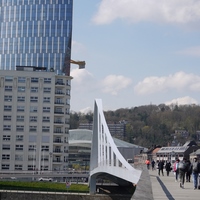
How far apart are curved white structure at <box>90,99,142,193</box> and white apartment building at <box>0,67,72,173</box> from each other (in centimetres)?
1920

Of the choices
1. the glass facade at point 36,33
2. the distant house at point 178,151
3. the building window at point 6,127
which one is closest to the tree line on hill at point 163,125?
the distant house at point 178,151

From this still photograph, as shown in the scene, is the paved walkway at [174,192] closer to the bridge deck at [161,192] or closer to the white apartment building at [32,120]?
the bridge deck at [161,192]

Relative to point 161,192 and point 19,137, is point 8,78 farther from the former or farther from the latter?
point 161,192

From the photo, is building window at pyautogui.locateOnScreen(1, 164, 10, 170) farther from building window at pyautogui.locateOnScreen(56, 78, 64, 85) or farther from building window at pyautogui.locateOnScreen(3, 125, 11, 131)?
building window at pyautogui.locateOnScreen(56, 78, 64, 85)

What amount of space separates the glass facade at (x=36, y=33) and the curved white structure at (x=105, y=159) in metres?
51.2

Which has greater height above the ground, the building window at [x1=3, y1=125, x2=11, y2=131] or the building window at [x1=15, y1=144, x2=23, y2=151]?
the building window at [x1=3, y1=125, x2=11, y2=131]

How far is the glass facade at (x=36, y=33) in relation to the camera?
109812mm

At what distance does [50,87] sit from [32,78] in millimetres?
2871

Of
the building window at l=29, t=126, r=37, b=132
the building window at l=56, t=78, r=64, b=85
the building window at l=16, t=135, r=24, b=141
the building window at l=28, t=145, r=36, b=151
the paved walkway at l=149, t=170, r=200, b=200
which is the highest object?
the building window at l=56, t=78, r=64, b=85

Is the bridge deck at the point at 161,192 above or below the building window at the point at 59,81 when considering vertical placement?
below

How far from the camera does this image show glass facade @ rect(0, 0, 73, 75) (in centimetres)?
10981

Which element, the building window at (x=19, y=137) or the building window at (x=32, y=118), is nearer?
the building window at (x=19, y=137)

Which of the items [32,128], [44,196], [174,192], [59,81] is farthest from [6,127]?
[174,192]

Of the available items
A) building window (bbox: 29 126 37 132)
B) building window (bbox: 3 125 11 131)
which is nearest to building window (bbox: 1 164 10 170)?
building window (bbox: 3 125 11 131)
